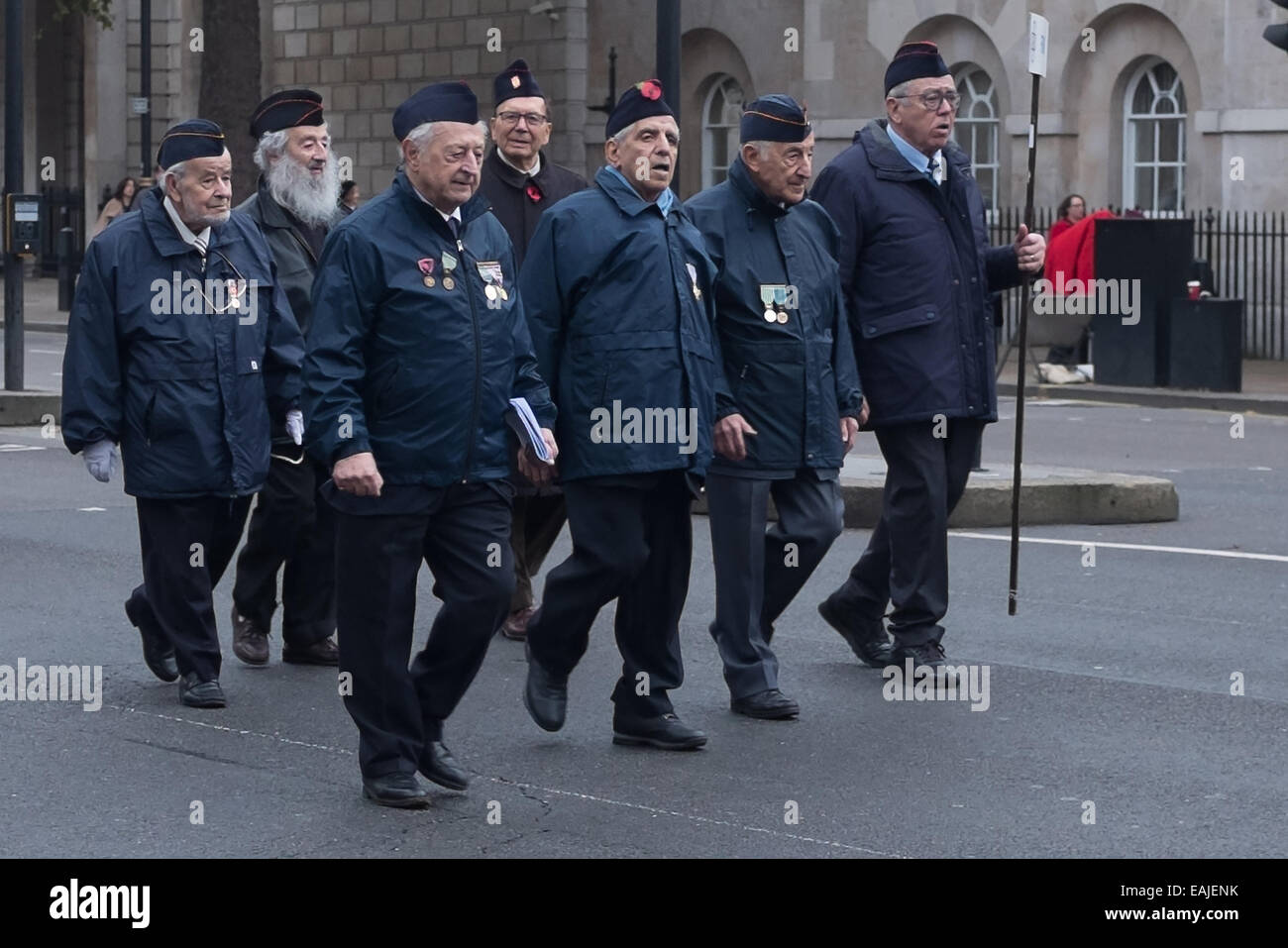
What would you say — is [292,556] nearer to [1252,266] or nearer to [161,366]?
[161,366]

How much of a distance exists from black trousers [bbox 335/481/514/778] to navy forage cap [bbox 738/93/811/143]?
5.44 feet

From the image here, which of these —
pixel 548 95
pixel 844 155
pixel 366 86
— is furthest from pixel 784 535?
pixel 366 86

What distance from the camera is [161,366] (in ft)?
25.0

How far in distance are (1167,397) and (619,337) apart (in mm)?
14745

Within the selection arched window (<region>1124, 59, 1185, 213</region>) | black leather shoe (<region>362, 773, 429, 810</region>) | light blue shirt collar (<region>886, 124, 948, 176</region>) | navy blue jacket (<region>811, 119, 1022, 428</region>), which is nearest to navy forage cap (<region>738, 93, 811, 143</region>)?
navy blue jacket (<region>811, 119, 1022, 428</region>)

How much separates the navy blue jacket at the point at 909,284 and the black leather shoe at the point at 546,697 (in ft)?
5.11

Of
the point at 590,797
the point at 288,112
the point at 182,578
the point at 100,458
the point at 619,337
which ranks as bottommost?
the point at 590,797

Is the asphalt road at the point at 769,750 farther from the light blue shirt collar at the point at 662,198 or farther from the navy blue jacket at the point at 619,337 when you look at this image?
the light blue shirt collar at the point at 662,198

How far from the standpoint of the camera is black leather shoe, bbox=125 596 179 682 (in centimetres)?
797

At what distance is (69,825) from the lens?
613cm

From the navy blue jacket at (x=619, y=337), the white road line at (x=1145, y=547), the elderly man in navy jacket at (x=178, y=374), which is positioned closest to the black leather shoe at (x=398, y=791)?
the navy blue jacket at (x=619, y=337)

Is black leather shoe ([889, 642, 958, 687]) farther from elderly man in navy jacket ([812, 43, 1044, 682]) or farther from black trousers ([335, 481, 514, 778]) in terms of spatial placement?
black trousers ([335, 481, 514, 778])

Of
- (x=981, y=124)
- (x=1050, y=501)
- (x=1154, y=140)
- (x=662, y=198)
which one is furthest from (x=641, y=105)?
(x=981, y=124)

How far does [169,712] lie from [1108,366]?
1560 cm
